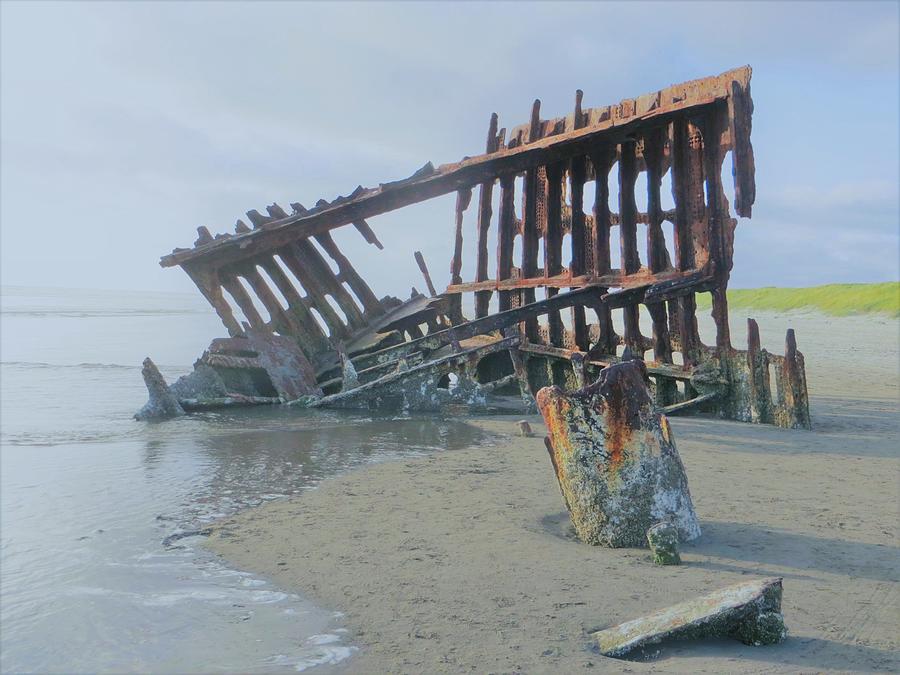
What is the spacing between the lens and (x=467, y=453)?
693 centimetres

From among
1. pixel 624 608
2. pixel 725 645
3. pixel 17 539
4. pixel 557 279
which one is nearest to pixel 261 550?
pixel 17 539

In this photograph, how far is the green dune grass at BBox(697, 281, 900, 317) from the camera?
34219 millimetres

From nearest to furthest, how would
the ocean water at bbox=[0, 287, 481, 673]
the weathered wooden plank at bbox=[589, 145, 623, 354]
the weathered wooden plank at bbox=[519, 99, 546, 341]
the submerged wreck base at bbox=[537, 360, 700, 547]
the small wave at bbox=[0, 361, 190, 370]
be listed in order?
the ocean water at bbox=[0, 287, 481, 673]
the submerged wreck base at bbox=[537, 360, 700, 547]
the weathered wooden plank at bbox=[589, 145, 623, 354]
the weathered wooden plank at bbox=[519, 99, 546, 341]
the small wave at bbox=[0, 361, 190, 370]

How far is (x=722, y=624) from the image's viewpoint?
2904 millimetres

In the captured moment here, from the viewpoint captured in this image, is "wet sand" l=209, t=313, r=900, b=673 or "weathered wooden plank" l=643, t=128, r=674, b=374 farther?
"weathered wooden plank" l=643, t=128, r=674, b=374

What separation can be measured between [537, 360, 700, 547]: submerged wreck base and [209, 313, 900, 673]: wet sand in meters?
0.15

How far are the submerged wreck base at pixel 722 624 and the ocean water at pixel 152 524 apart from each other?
105 cm

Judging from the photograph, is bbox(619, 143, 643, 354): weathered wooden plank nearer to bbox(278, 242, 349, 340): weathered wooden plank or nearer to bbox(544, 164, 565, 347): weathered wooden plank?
bbox(544, 164, 565, 347): weathered wooden plank

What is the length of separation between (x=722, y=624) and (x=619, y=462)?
4.30 feet

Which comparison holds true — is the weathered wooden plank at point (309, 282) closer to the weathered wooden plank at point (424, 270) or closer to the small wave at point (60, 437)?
the weathered wooden plank at point (424, 270)

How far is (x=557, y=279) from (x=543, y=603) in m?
7.33

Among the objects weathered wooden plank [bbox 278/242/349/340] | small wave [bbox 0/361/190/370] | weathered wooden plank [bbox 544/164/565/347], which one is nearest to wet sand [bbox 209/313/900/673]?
weathered wooden plank [bbox 544/164/565/347]

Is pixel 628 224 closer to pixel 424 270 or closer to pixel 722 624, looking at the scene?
pixel 424 270

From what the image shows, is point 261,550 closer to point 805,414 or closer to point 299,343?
point 805,414
